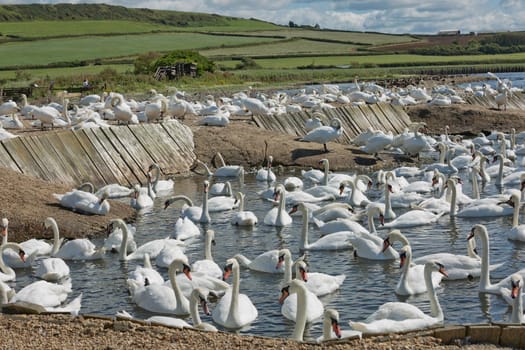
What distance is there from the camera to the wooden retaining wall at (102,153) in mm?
22453

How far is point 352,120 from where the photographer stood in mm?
33906

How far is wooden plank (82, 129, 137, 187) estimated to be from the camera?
971 inches

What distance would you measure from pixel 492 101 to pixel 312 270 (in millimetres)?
33061

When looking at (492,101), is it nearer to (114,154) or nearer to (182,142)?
(182,142)

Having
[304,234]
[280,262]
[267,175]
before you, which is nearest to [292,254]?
[304,234]

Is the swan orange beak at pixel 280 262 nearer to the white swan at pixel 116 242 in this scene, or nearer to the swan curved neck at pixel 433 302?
the swan curved neck at pixel 433 302

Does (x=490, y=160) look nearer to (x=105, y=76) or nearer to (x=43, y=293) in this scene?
(x=43, y=293)

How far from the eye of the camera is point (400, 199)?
2141 cm

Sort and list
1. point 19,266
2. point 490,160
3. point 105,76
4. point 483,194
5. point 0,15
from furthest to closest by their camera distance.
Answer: point 0,15 < point 105,76 < point 490,160 < point 483,194 < point 19,266

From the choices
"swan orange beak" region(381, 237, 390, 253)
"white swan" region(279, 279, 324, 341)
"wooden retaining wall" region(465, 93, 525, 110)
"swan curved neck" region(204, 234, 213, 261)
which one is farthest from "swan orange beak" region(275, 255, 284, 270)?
"wooden retaining wall" region(465, 93, 525, 110)

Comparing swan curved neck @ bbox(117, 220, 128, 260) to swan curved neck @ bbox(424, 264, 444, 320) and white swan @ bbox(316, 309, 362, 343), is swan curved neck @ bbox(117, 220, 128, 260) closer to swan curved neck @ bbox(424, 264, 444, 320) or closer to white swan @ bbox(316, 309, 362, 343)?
swan curved neck @ bbox(424, 264, 444, 320)

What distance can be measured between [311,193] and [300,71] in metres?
57.3

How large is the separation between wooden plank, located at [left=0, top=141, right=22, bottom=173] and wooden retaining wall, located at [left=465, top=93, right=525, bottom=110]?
1130 inches

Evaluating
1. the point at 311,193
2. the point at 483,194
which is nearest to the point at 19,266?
the point at 311,193
